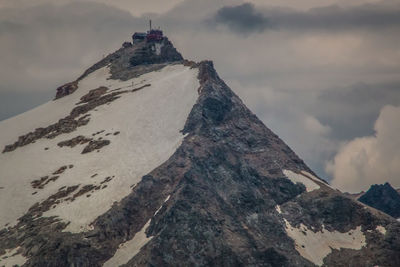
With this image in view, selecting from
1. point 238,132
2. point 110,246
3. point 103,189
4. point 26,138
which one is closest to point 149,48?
point 26,138

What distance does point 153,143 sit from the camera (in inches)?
5030

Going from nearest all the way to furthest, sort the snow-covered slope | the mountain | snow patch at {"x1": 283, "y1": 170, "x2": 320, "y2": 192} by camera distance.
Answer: the mountain
the snow-covered slope
snow patch at {"x1": 283, "y1": 170, "x2": 320, "y2": 192}

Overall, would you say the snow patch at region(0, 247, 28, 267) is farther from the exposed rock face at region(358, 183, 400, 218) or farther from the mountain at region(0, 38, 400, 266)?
the exposed rock face at region(358, 183, 400, 218)

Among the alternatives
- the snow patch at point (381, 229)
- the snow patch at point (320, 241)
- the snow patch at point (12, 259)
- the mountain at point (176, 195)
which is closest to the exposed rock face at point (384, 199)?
the mountain at point (176, 195)

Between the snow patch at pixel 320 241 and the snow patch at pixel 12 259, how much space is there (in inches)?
1804

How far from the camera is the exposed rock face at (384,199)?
18088 cm

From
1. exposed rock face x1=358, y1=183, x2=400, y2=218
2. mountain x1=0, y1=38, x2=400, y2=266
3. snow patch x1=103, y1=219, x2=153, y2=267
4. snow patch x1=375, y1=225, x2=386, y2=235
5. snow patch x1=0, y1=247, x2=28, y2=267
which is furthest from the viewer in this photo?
exposed rock face x1=358, y1=183, x2=400, y2=218

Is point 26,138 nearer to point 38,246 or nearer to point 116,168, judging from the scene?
point 116,168

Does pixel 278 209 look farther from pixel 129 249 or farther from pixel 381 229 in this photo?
pixel 129 249

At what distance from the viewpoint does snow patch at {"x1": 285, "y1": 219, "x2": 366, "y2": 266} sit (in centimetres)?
11019

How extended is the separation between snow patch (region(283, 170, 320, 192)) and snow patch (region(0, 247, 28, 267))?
5382 centimetres

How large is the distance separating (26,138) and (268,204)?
65331 mm

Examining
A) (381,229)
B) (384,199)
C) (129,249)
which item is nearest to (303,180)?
(381,229)

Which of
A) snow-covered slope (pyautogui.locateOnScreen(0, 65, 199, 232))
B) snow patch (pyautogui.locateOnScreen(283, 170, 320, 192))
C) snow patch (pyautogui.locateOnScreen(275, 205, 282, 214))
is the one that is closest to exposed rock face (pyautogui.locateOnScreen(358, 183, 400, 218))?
snow patch (pyautogui.locateOnScreen(283, 170, 320, 192))
